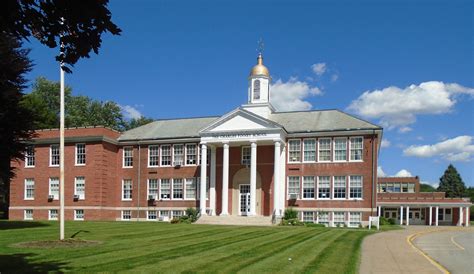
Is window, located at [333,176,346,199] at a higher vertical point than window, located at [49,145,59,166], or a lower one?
lower

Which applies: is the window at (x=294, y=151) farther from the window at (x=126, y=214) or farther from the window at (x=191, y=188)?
the window at (x=126, y=214)

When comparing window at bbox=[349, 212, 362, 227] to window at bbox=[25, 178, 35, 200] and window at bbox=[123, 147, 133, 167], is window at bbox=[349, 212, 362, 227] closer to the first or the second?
window at bbox=[123, 147, 133, 167]

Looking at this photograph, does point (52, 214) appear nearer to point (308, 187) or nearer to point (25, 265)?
point (308, 187)

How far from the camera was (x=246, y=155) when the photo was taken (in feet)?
144

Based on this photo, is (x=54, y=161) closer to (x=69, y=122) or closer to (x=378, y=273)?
(x=69, y=122)

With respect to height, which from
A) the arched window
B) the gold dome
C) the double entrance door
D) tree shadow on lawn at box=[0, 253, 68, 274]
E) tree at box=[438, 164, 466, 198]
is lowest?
tree at box=[438, 164, 466, 198]

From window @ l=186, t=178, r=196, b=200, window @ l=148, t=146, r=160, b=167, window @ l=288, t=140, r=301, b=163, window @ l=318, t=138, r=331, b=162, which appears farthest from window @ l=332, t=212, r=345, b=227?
window @ l=148, t=146, r=160, b=167

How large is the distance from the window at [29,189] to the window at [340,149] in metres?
28.9

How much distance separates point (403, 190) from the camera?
79.6 m

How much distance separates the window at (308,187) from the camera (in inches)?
1650

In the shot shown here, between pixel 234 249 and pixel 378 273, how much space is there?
6166mm

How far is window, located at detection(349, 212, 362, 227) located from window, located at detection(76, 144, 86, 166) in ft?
80.2

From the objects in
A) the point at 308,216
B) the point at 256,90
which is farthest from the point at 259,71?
the point at 308,216

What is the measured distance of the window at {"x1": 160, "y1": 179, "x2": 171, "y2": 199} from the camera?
153 feet
